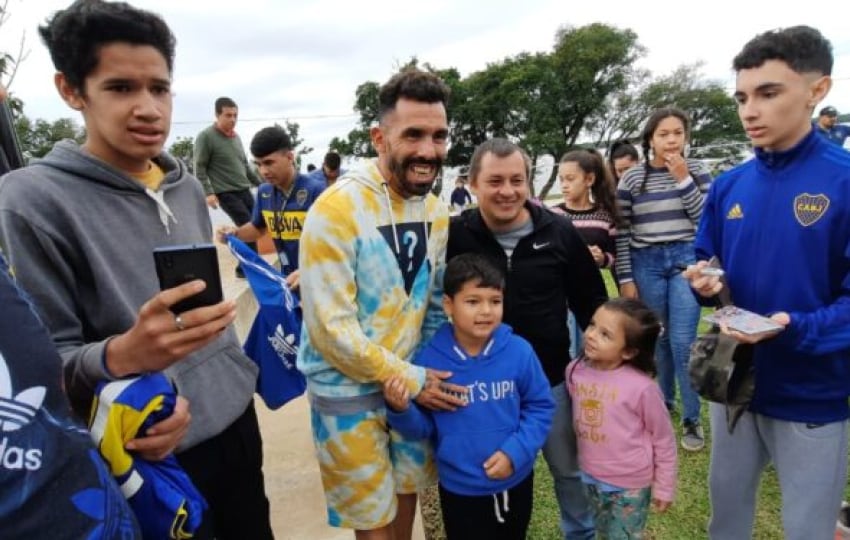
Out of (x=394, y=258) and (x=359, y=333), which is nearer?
(x=359, y=333)

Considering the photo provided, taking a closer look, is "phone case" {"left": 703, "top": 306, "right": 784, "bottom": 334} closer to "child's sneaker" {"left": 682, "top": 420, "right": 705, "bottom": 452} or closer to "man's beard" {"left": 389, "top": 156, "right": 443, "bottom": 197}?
"man's beard" {"left": 389, "top": 156, "right": 443, "bottom": 197}

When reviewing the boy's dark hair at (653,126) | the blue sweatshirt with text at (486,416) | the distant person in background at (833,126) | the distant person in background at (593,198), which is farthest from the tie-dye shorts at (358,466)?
the distant person in background at (833,126)

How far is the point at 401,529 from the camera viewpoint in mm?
2084

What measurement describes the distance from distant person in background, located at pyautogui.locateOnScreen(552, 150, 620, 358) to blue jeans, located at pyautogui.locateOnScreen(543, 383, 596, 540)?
1.29 metres

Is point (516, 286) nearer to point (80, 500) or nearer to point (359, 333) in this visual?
point (359, 333)

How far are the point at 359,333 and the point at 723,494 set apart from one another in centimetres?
162

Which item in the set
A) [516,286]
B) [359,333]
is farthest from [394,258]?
[516,286]

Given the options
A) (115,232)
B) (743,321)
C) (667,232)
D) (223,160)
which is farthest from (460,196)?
(115,232)

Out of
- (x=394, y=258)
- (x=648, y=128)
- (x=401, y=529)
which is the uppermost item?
(x=648, y=128)

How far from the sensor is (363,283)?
1726 millimetres

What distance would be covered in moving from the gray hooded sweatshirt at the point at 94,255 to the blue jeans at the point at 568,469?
1379mm

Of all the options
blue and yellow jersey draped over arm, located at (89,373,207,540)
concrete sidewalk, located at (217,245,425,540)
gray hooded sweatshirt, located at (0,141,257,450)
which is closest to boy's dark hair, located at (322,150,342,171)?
concrete sidewalk, located at (217,245,425,540)

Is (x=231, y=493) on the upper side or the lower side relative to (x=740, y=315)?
lower

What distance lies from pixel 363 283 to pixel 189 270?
2.61 feet
